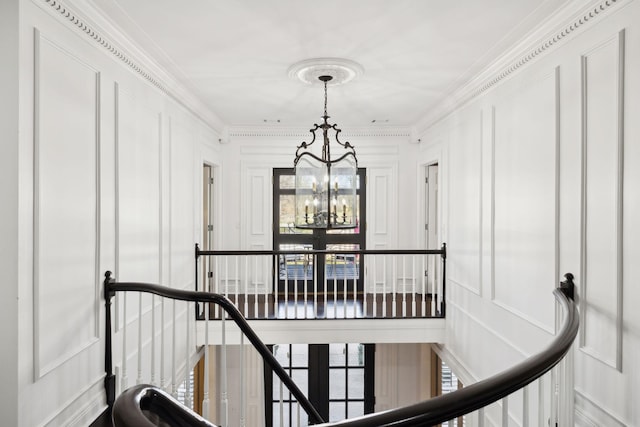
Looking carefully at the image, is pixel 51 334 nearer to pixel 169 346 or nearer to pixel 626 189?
pixel 169 346

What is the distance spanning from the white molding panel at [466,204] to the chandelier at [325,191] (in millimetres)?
1493

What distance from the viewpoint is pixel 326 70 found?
3.34 m

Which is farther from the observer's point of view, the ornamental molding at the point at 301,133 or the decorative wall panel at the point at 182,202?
the ornamental molding at the point at 301,133

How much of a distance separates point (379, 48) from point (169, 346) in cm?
318

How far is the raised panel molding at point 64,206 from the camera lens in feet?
6.48

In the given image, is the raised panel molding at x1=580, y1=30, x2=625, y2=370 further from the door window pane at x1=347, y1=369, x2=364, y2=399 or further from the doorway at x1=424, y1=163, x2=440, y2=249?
the door window pane at x1=347, y1=369, x2=364, y2=399

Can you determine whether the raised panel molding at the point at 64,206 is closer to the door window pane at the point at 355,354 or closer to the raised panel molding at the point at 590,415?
the raised panel molding at the point at 590,415

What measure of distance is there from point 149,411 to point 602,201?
7.76 feet

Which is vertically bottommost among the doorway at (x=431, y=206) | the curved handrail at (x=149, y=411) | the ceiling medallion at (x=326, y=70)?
the curved handrail at (x=149, y=411)

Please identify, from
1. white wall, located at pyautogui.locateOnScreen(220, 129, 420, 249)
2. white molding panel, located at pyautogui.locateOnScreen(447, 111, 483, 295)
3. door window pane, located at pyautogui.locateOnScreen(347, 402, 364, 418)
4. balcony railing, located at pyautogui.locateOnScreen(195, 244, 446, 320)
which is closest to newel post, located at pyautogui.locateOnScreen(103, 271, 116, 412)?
balcony railing, located at pyautogui.locateOnScreen(195, 244, 446, 320)

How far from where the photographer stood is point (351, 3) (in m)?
2.29

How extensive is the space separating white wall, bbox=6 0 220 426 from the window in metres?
2.83

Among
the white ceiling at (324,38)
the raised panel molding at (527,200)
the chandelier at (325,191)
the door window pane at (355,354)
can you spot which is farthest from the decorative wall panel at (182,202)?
the raised panel molding at (527,200)

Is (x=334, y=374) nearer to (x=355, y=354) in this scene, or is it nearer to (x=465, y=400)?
(x=355, y=354)
